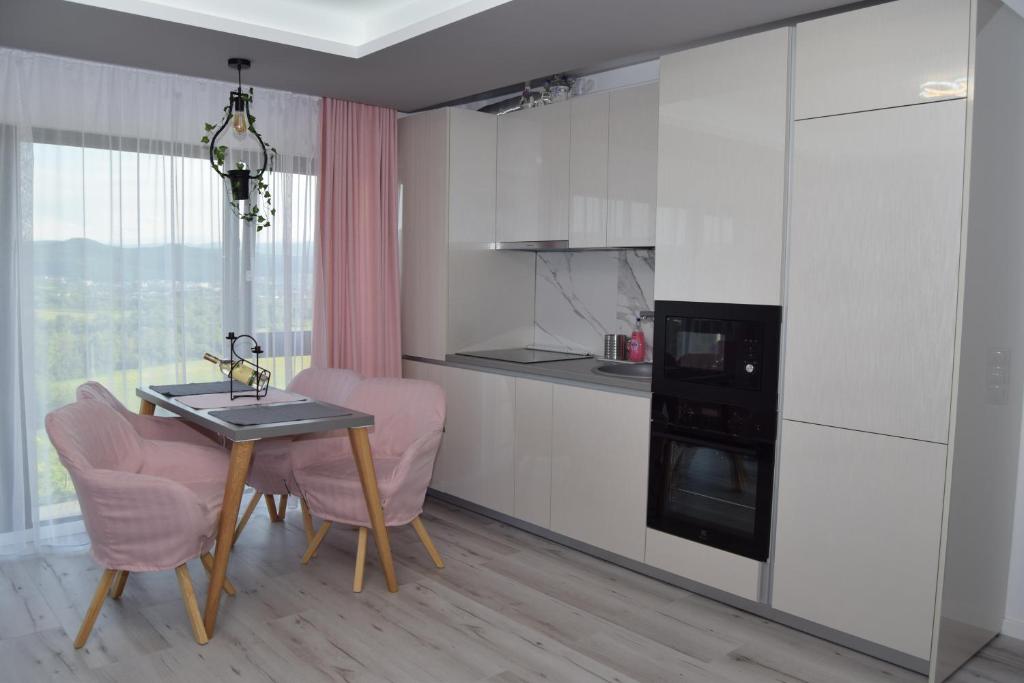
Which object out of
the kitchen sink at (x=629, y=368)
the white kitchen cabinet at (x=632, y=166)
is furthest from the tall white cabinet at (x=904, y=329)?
the kitchen sink at (x=629, y=368)

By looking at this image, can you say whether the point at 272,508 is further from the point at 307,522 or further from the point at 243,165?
the point at 243,165

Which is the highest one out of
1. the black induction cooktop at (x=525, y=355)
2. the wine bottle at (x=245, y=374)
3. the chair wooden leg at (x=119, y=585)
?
the black induction cooktop at (x=525, y=355)

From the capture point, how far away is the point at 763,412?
3.11 m

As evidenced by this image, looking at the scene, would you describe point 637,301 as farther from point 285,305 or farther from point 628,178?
point 285,305

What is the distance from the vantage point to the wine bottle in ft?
11.8

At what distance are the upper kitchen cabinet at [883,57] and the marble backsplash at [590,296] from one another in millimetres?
1467

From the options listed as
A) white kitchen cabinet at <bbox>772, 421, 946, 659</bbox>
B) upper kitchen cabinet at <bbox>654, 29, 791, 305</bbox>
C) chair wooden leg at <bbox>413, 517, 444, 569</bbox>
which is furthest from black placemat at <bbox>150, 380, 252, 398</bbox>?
white kitchen cabinet at <bbox>772, 421, 946, 659</bbox>

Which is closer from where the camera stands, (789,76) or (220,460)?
(789,76)

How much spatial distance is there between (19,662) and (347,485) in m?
1.29

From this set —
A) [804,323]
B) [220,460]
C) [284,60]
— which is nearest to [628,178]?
[804,323]

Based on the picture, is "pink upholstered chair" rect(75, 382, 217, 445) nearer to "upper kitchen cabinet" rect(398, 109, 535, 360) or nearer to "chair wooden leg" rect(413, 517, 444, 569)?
"chair wooden leg" rect(413, 517, 444, 569)

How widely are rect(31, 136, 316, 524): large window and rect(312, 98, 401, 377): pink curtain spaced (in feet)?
0.54

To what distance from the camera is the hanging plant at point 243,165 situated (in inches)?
139

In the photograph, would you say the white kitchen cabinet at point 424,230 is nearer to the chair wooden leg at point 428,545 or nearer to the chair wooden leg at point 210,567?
the chair wooden leg at point 428,545
